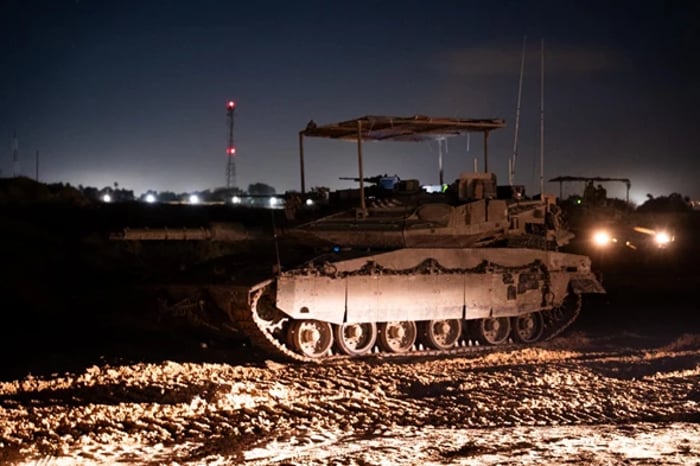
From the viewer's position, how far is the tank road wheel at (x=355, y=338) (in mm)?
14797

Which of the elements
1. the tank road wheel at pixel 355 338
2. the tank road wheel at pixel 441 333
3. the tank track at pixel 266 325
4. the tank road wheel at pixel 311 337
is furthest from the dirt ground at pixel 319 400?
the tank road wheel at pixel 441 333

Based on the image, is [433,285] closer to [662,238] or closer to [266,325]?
[266,325]

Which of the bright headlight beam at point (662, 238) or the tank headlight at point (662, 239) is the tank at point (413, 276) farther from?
the tank headlight at point (662, 239)

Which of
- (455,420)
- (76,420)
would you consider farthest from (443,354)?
(76,420)

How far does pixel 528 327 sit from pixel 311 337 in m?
4.93

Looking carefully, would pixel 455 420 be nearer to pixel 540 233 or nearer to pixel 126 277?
pixel 540 233

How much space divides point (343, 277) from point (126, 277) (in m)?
10.3

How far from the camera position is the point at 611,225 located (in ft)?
104

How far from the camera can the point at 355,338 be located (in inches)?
595

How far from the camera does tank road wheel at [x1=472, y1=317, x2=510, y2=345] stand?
54.4 feet

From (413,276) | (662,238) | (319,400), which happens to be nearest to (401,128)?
Result: (413,276)

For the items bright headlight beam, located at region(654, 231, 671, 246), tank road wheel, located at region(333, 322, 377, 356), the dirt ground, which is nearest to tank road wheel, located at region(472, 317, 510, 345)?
the dirt ground

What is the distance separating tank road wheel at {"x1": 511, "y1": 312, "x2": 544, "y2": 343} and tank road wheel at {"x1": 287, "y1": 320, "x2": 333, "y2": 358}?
415 cm

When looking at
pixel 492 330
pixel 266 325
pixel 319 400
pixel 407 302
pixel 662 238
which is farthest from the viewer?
pixel 662 238
